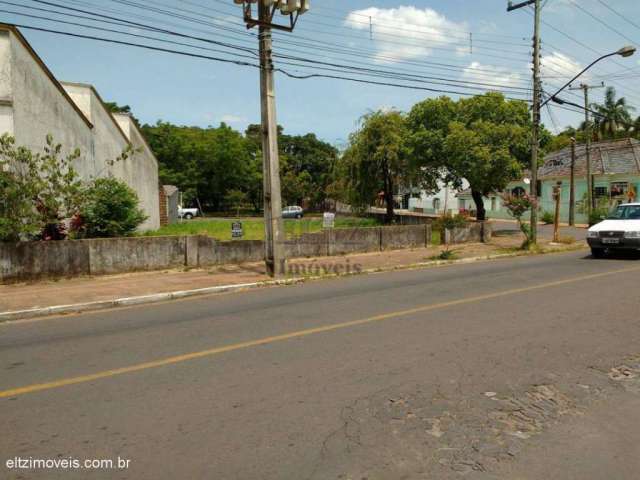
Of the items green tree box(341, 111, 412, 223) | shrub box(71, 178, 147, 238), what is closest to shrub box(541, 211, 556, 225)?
green tree box(341, 111, 412, 223)

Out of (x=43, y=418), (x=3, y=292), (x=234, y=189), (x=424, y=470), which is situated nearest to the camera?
(x=424, y=470)

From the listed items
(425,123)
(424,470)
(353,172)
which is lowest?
(424,470)

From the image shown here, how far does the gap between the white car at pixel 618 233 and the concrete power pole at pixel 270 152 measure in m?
9.85

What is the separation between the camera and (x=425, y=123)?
1211 inches

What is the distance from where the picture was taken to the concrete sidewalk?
9.98 m

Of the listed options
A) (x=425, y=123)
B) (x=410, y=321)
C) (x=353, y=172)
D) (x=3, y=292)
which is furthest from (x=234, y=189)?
(x=410, y=321)

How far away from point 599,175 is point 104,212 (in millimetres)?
39597

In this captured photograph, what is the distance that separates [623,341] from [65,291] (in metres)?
10.2

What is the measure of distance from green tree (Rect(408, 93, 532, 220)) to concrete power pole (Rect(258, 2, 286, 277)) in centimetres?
1727

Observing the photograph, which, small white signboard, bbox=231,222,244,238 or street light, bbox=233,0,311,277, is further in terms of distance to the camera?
small white signboard, bbox=231,222,244,238

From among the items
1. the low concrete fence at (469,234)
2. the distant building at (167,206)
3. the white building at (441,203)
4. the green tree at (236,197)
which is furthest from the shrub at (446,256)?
the green tree at (236,197)

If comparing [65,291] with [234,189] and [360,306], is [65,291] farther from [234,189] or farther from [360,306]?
[234,189]

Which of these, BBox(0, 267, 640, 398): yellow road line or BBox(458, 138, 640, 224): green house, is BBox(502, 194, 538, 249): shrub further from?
BBox(458, 138, 640, 224): green house

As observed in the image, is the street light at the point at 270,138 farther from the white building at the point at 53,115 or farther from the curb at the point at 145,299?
the white building at the point at 53,115
